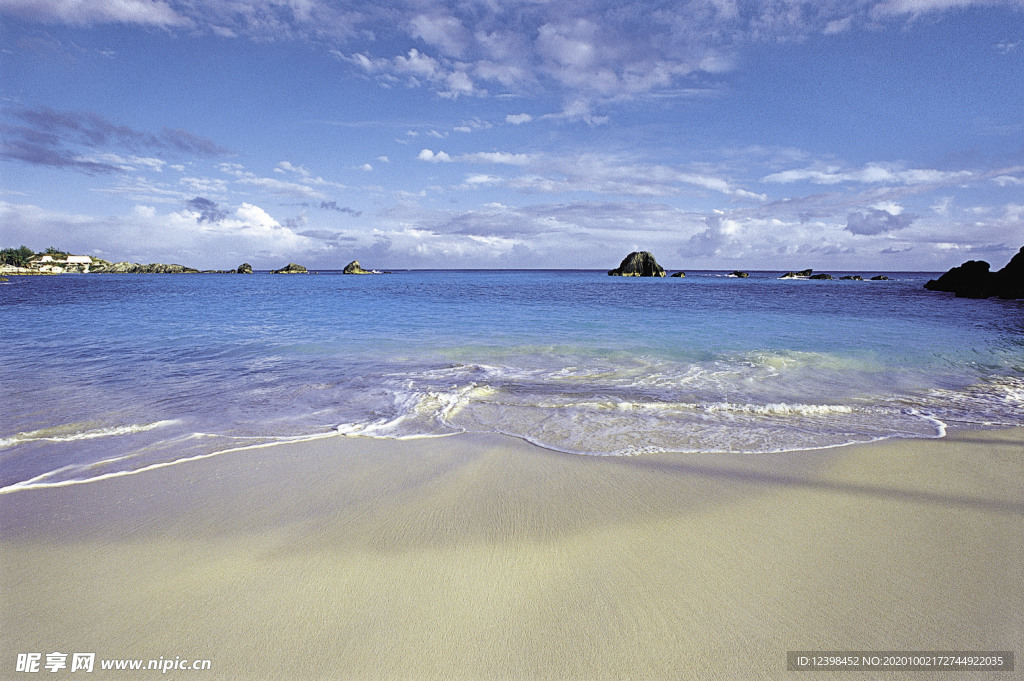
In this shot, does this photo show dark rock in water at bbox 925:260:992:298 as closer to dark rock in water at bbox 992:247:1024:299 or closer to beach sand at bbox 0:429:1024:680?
dark rock in water at bbox 992:247:1024:299

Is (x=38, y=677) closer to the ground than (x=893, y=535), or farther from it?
closer to the ground

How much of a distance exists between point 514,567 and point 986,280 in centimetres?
5934

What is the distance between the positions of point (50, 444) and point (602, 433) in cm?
653

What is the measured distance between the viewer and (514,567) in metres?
3.04

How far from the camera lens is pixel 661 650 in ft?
7.79

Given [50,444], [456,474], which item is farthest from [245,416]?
[456,474]

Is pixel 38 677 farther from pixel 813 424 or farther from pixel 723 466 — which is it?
pixel 813 424

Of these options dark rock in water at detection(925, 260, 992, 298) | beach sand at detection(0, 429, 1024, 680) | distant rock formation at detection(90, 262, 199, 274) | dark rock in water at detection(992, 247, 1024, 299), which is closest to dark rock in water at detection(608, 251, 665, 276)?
dark rock in water at detection(925, 260, 992, 298)

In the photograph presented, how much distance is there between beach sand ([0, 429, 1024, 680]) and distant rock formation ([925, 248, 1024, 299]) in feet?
166

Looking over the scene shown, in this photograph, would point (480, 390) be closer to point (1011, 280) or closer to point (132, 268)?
point (1011, 280)

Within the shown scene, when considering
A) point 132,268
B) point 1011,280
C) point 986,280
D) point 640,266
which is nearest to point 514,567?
point 1011,280

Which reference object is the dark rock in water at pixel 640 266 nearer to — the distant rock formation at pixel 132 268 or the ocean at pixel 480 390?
the ocean at pixel 480 390

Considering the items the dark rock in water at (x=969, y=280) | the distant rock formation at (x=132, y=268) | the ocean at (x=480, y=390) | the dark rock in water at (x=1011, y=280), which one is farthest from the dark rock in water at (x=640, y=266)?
the distant rock formation at (x=132, y=268)

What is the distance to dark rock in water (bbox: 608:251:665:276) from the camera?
337ft
